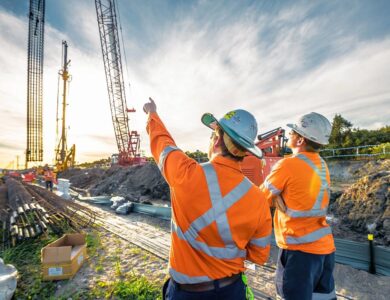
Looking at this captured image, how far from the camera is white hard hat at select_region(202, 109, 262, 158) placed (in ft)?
4.30

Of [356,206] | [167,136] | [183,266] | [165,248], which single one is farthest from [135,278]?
[356,206]

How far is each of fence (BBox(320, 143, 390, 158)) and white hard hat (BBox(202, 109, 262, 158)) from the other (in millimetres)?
16952

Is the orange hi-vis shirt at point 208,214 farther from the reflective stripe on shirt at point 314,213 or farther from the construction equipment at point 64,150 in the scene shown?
the construction equipment at point 64,150

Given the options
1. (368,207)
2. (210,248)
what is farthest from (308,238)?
(368,207)

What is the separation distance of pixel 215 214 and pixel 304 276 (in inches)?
45.9

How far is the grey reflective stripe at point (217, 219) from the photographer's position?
1194 mm

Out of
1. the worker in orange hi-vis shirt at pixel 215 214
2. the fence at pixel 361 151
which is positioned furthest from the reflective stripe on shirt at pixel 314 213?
the fence at pixel 361 151

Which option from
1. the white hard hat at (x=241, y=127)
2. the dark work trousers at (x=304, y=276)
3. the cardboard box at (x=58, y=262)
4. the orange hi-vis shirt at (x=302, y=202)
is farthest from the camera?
the cardboard box at (x=58, y=262)

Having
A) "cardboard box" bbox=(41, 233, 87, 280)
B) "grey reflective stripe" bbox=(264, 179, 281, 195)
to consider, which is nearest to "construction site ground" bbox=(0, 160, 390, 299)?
"cardboard box" bbox=(41, 233, 87, 280)

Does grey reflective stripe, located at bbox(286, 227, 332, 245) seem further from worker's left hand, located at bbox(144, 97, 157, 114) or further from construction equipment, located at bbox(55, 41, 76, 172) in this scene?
construction equipment, located at bbox(55, 41, 76, 172)

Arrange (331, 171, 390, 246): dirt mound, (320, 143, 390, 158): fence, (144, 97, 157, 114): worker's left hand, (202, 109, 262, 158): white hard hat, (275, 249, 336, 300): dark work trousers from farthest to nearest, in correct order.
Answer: (320, 143, 390, 158): fence → (331, 171, 390, 246): dirt mound → (275, 249, 336, 300): dark work trousers → (144, 97, 157, 114): worker's left hand → (202, 109, 262, 158): white hard hat

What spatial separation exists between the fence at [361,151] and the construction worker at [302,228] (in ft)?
52.6

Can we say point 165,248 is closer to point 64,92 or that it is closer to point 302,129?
point 302,129

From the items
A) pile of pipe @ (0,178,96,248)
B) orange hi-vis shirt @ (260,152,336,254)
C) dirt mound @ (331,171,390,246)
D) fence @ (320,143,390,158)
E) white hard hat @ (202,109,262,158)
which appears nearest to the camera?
white hard hat @ (202,109,262,158)
